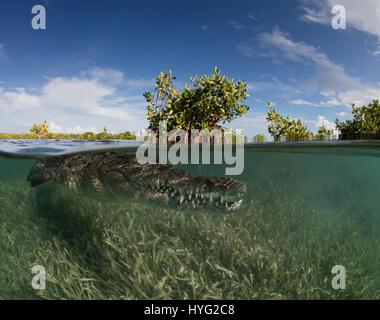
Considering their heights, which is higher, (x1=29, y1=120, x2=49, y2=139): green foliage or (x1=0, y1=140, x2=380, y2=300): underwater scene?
(x1=29, y1=120, x2=49, y2=139): green foliage

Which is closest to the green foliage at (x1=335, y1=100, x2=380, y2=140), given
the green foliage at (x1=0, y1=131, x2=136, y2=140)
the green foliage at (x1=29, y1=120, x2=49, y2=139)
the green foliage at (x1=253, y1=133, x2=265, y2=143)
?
the green foliage at (x1=253, y1=133, x2=265, y2=143)

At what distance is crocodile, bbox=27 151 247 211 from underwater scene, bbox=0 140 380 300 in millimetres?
21

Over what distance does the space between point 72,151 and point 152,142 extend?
347cm

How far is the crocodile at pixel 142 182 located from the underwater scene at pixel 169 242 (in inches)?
0.8

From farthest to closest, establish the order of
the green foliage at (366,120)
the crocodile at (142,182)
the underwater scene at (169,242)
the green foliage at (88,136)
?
the green foliage at (366,120), the green foliage at (88,136), the crocodile at (142,182), the underwater scene at (169,242)

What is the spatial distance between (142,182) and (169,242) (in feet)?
4.44

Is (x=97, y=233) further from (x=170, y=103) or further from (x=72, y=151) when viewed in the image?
(x=170, y=103)

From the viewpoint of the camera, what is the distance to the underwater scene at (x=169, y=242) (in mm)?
4133

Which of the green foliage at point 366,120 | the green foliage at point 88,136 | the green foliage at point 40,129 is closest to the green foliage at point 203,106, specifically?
the green foliage at point 88,136

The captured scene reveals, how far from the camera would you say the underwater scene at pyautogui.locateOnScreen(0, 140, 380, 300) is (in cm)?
413

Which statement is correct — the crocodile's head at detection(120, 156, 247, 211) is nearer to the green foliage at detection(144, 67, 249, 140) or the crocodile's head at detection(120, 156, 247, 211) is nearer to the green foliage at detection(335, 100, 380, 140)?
the green foliage at detection(144, 67, 249, 140)

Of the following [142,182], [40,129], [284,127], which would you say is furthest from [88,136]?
[284,127]

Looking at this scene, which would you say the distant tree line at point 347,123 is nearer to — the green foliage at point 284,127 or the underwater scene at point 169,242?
the green foliage at point 284,127
